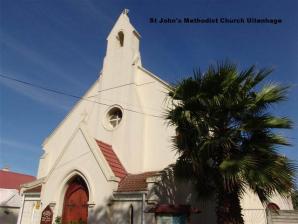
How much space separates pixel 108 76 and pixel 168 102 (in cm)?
553

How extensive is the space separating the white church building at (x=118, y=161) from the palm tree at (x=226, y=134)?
146cm

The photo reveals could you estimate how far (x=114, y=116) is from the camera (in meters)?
19.4

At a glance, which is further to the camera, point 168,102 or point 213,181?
point 168,102

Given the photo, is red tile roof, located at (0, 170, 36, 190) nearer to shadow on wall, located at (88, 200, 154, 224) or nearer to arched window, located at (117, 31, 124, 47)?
arched window, located at (117, 31, 124, 47)

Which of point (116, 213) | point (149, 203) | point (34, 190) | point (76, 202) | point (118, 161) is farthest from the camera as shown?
point (34, 190)

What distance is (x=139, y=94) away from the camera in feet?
60.7

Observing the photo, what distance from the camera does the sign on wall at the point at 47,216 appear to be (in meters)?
15.0

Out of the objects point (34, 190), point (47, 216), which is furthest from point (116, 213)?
point (34, 190)

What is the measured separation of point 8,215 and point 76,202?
1441cm

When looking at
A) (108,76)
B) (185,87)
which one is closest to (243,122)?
(185,87)

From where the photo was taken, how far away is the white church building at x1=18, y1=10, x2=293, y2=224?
13.5 m

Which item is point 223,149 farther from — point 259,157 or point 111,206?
point 111,206

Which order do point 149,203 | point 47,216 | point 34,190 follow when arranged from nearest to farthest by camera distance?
point 149,203 < point 47,216 < point 34,190

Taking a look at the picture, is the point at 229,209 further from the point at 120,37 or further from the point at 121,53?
the point at 120,37
